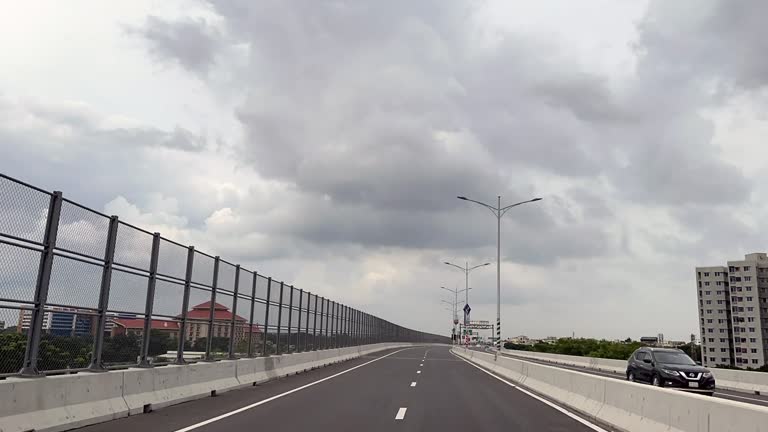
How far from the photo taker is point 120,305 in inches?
535

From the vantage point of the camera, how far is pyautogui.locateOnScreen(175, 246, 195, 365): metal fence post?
16.7m

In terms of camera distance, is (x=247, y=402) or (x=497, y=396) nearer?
(x=247, y=402)

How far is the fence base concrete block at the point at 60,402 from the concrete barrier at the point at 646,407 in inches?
367

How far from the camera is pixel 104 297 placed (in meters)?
12.9

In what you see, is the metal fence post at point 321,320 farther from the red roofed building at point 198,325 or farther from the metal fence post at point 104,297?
the metal fence post at point 104,297

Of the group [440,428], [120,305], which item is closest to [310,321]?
[120,305]

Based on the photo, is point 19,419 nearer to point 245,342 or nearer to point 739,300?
point 245,342

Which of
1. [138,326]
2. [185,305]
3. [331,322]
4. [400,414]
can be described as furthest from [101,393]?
[331,322]

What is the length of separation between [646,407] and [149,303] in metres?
10.7

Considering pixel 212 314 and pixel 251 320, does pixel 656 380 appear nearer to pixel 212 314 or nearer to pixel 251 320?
pixel 251 320

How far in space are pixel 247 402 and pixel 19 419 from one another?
6624 millimetres

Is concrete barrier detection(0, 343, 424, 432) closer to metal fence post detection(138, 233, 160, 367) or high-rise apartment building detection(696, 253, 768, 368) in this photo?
metal fence post detection(138, 233, 160, 367)

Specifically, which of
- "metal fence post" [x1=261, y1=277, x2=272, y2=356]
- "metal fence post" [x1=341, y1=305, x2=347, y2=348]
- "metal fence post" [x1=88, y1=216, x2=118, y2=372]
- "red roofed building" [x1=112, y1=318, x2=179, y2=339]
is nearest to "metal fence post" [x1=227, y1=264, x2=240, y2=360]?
"metal fence post" [x1=261, y1=277, x2=272, y2=356]

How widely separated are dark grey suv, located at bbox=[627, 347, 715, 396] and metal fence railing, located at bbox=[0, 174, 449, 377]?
1383 cm
